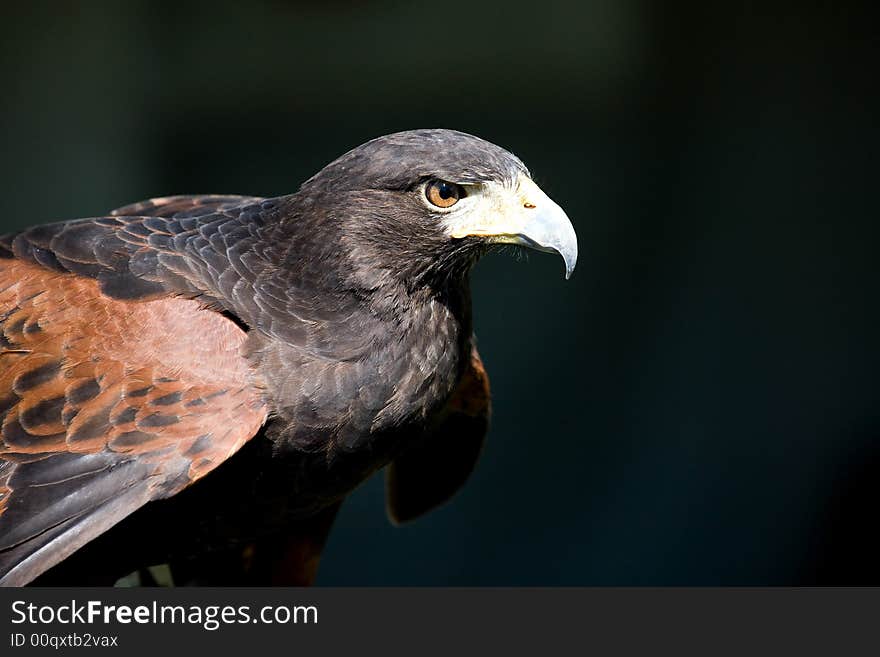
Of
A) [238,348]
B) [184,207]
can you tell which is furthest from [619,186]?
[238,348]

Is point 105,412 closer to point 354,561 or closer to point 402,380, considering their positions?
point 402,380

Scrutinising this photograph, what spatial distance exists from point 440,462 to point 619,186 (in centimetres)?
214

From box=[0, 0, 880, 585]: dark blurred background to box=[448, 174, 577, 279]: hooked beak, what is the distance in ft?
8.07

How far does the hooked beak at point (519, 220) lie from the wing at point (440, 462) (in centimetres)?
73

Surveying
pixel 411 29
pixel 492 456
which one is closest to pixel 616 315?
pixel 492 456

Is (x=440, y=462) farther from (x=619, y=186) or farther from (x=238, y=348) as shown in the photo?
(x=619, y=186)

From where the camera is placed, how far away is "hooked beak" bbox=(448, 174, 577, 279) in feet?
6.75

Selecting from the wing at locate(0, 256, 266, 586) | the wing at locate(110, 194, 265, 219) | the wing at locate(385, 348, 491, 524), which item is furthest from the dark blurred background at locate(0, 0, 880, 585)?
the wing at locate(0, 256, 266, 586)

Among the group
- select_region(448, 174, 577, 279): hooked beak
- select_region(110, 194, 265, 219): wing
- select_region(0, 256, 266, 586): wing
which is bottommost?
select_region(0, 256, 266, 586): wing

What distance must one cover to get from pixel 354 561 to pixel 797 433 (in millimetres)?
2116

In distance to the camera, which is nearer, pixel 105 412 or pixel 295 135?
pixel 105 412

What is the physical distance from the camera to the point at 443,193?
2.09 metres

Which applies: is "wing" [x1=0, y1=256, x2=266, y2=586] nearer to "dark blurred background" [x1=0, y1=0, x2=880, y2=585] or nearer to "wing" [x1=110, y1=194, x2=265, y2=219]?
"wing" [x1=110, y1=194, x2=265, y2=219]
